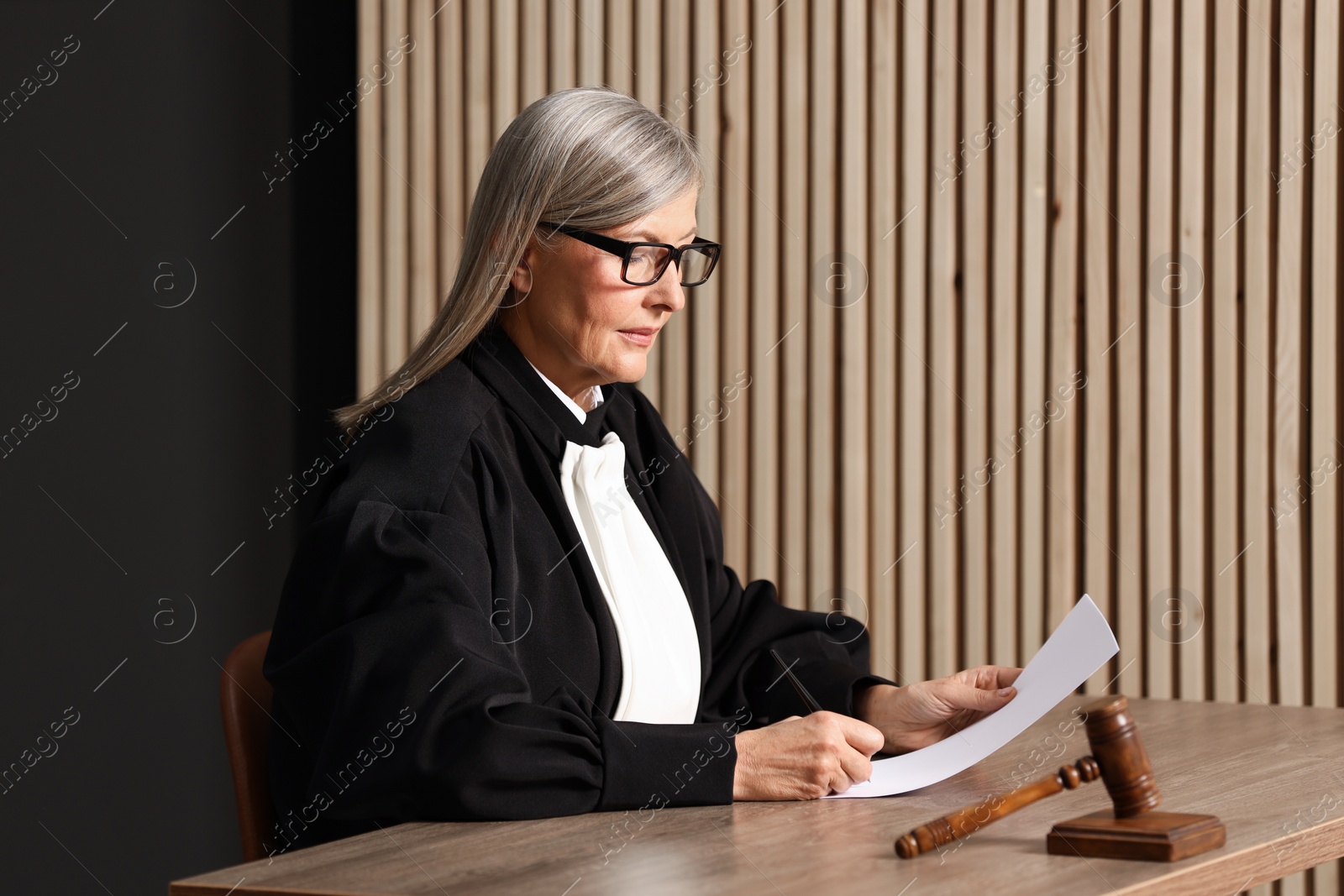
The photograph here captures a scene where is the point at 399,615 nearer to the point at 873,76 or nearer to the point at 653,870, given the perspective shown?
the point at 653,870

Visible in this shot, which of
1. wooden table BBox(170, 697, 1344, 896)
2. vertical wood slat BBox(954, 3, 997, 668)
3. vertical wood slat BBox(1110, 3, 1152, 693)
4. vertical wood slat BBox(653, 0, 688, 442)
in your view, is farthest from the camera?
vertical wood slat BBox(653, 0, 688, 442)

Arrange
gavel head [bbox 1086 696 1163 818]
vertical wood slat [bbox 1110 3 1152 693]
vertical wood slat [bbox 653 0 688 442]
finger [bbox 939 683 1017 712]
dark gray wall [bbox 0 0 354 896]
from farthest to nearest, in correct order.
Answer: vertical wood slat [bbox 653 0 688 442]
vertical wood slat [bbox 1110 3 1152 693]
dark gray wall [bbox 0 0 354 896]
finger [bbox 939 683 1017 712]
gavel head [bbox 1086 696 1163 818]

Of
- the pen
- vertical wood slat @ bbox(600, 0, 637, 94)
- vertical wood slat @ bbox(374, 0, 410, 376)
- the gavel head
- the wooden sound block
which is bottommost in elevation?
the pen

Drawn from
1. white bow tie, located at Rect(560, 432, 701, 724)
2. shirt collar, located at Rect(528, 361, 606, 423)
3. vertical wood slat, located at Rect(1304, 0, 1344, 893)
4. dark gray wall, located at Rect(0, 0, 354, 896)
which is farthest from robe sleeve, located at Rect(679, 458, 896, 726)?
dark gray wall, located at Rect(0, 0, 354, 896)

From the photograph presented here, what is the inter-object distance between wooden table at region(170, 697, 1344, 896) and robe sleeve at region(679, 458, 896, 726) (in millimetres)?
405

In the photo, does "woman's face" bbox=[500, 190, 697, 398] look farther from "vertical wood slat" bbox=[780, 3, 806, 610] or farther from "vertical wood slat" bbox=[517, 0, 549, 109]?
"vertical wood slat" bbox=[517, 0, 549, 109]

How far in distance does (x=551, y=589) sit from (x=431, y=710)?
40cm

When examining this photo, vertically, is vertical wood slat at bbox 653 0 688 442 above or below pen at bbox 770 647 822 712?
above

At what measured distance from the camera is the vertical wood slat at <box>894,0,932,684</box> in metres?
3.16

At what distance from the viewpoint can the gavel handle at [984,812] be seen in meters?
1.26

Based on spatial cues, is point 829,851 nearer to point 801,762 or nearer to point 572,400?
point 801,762

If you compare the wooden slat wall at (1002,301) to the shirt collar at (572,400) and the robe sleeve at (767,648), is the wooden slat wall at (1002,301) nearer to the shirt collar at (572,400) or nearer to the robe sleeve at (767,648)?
the robe sleeve at (767,648)

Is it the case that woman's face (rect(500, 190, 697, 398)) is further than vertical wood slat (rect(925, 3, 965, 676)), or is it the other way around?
vertical wood slat (rect(925, 3, 965, 676))

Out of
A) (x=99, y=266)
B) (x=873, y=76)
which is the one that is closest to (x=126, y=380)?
(x=99, y=266)
